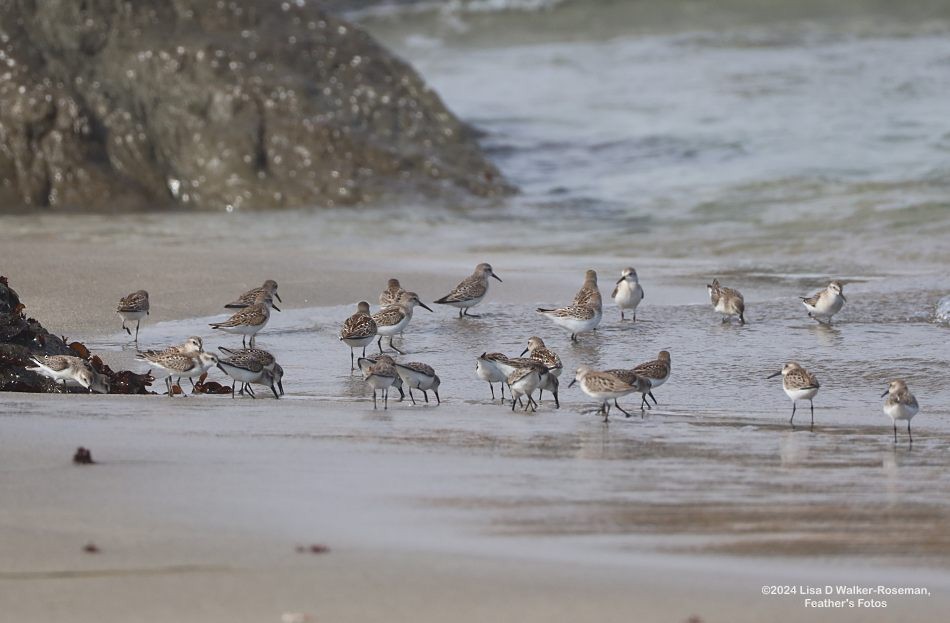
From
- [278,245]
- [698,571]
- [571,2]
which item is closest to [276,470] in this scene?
[698,571]

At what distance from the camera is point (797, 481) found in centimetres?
619

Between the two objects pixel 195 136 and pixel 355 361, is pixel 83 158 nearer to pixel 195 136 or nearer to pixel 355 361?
pixel 195 136

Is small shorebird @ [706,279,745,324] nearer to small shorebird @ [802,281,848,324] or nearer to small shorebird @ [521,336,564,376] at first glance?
small shorebird @ [802,281,848,324]

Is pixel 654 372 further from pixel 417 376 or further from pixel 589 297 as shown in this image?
pixel 589 297

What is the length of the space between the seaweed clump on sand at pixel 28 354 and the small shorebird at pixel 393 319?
1744mm

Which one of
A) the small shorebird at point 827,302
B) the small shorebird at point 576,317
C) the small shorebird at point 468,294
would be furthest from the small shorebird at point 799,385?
the small shorebird at point 468,294

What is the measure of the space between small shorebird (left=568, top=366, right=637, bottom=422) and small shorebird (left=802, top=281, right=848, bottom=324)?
3012 mm

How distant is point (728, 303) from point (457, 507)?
5.01m

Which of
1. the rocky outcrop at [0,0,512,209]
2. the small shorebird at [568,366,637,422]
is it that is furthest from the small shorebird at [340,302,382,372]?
the rocky outcrop at [0,0,512,209]

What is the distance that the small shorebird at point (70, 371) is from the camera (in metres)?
7.66

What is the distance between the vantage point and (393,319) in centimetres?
964

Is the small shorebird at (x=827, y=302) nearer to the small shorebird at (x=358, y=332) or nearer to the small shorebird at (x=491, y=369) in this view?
the small shorebird at (x=491, y=369)

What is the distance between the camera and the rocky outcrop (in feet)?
53.2

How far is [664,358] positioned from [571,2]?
A: 1163 inches
